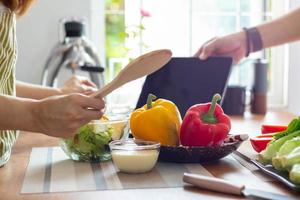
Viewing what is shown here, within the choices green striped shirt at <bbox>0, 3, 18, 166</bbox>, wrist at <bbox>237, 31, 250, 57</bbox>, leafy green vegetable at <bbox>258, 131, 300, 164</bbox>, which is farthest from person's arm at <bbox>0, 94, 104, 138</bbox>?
wrist at <bbox>237, 31, 250, 57</bbox>

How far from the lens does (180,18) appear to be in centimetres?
215

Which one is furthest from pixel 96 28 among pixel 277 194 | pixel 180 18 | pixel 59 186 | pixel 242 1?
pixel 277 194

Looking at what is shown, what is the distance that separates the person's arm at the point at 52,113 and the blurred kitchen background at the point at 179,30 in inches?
42.2

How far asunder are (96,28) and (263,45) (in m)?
0.69

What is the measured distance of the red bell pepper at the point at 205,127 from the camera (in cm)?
104

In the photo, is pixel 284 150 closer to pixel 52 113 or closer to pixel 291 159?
pixel 291 159

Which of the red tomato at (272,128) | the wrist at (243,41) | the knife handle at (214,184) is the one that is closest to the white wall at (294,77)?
the wrist at (243,41)

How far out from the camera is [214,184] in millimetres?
869

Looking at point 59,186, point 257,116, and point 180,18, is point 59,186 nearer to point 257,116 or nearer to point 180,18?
point 257,116

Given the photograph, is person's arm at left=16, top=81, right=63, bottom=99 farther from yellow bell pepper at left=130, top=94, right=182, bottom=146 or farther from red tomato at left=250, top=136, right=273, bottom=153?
red tomato at left=250, top=136, right=273, bottom=153

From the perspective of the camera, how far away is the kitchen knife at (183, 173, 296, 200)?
0.82 meters

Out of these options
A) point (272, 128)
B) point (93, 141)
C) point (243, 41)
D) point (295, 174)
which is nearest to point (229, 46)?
point (243, 41)

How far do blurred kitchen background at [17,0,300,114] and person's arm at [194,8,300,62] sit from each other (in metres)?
0.38

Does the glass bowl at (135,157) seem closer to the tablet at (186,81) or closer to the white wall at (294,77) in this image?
the tablet at (186,81)
